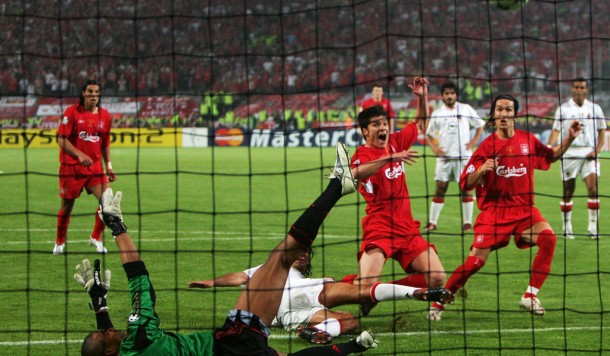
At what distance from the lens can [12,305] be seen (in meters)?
8.26

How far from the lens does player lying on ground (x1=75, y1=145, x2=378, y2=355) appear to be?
549 centimetres

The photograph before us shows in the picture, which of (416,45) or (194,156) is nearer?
(194,156)

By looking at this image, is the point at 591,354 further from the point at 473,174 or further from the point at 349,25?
the point at 349,25

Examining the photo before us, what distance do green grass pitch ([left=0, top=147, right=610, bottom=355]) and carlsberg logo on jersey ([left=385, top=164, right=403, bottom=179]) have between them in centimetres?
27

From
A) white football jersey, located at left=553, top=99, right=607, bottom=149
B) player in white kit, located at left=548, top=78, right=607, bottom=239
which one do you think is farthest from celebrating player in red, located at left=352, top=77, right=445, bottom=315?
white football jersey, located at left=553, top=99, right=607, bottom=149

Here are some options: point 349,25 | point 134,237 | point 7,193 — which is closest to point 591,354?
point 134,237

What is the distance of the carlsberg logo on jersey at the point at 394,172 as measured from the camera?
310 inches

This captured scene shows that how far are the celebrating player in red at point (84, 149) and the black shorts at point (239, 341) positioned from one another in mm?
5494

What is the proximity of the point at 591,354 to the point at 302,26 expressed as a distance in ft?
108

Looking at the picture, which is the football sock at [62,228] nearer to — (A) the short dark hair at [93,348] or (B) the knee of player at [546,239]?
(B) the knee of player at [546,239]

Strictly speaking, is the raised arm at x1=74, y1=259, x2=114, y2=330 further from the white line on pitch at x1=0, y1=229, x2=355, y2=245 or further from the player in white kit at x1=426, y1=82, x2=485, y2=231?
the player in white kit at x1=426, y1=82, x2=485, y2=231

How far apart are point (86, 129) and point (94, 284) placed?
521cm

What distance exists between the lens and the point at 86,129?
37.8 ft

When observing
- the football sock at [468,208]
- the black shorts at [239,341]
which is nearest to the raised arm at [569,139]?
the black shorts at [239,341]
